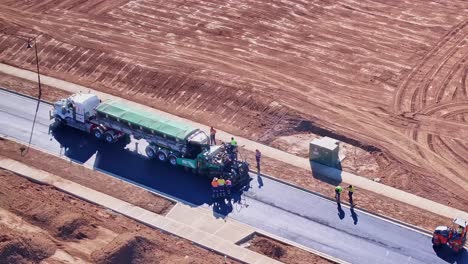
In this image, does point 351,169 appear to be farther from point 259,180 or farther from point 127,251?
point 127,251

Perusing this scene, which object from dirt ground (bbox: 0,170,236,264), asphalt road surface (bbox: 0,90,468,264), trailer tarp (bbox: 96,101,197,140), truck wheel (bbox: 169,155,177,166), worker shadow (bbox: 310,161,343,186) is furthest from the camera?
truck wheel (bbox: 169,155,177,166)

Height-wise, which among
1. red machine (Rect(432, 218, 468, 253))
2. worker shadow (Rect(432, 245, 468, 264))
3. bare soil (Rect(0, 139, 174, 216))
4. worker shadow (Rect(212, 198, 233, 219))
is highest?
red machine (Rect(432, 218, 468, 253))

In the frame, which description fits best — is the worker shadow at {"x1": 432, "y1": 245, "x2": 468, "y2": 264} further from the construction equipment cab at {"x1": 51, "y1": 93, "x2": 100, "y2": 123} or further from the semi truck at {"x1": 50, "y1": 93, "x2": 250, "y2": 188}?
the construction equipment cab at {"x1": 51, "y1": 93, "x2": 100, "y2": 123}

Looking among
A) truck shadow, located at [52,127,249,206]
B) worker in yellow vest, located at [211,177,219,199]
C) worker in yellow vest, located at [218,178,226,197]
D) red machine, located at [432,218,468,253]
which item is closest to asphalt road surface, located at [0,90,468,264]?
truck shadow, located at [52,127,249,206]

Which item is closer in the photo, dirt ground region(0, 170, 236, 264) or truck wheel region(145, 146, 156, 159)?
dirt ground region(0, 170, 236, 264)

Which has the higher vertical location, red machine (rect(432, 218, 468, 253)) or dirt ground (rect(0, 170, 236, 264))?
red machine (rect(432, 218, 468, 253))

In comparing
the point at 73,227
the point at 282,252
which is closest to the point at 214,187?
the point at 282,252
